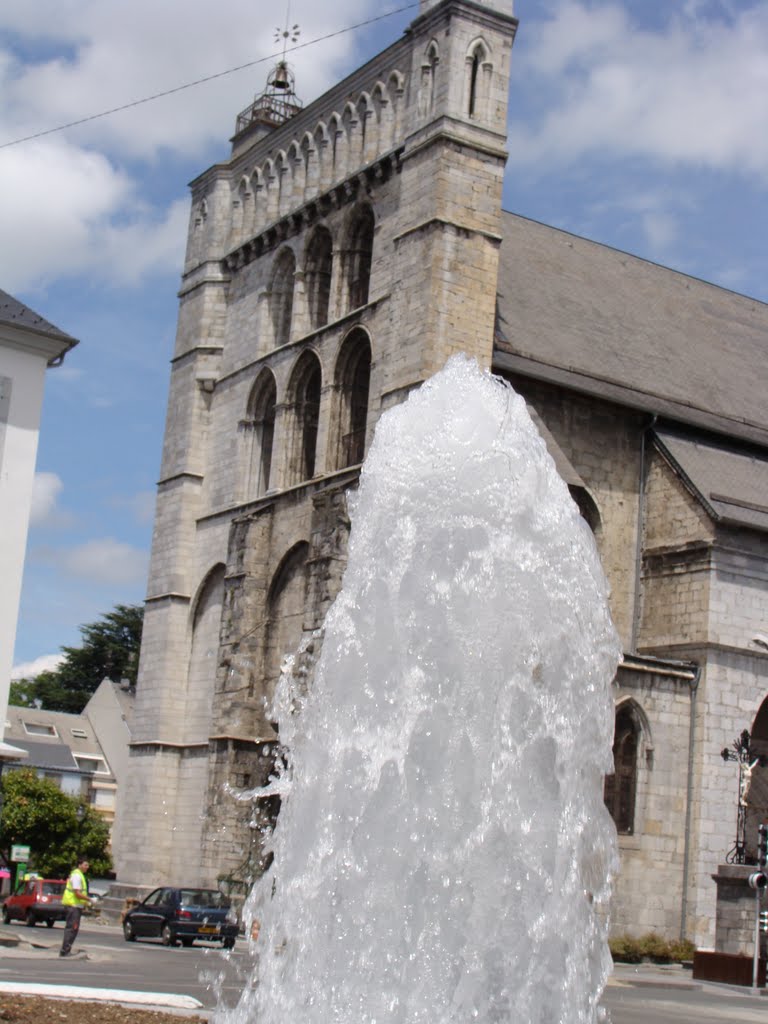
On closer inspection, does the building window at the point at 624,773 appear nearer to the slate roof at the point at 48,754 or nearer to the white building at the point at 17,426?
the white building at the point at 17,426

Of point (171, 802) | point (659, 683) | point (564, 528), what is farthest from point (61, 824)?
point (564, 528)

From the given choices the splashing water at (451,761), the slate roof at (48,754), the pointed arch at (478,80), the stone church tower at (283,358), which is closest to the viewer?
the splashing water at (451,761)

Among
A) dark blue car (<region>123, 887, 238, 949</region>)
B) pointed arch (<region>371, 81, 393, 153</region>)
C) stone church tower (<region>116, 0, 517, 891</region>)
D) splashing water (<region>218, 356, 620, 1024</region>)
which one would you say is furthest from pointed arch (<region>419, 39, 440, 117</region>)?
splashing water (<region>218, 356, 620, 1024</region>)

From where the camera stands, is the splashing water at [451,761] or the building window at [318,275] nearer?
the splashing water at [451,761]

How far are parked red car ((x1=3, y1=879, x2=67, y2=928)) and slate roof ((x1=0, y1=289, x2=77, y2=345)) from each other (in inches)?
419

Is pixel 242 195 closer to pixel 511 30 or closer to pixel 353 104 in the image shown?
pixel 353 104

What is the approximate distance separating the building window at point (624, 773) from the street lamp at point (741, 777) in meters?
1.64

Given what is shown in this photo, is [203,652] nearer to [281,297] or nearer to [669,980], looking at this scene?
[281,297]

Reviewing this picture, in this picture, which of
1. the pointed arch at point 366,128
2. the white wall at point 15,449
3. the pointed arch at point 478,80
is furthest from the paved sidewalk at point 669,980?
the pointed arch at point 366,128

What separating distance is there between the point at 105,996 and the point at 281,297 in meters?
23.9

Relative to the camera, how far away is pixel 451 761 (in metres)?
8.53

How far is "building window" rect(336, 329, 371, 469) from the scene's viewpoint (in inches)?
1203

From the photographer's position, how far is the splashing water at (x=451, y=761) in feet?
26.9

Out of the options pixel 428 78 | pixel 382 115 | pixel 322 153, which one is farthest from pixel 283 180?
pixel 428 78
